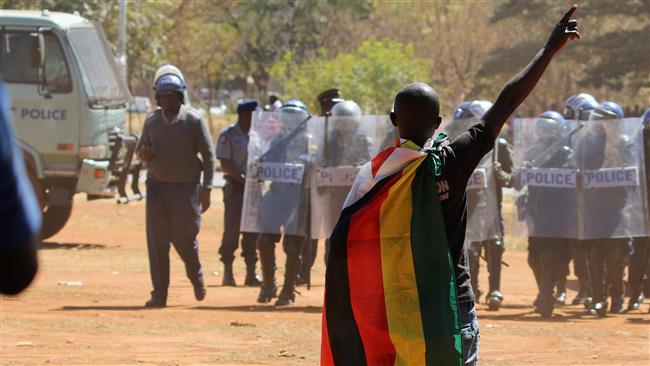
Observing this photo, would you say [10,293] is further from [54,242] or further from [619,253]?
[54,242]

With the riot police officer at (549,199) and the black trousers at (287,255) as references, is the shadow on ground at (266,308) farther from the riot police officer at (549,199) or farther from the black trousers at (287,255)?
the riot police officer at (549,199)

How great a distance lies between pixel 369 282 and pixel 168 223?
7153 mm

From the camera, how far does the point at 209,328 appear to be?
396 inches

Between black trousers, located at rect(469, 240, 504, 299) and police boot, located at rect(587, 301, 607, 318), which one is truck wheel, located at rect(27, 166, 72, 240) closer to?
black trousers, located at rect(469, 240, 504, 299)

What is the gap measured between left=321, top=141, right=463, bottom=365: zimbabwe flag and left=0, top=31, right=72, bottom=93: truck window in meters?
12.8

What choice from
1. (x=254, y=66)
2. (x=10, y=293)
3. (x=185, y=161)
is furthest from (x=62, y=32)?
(x=254, y=66)

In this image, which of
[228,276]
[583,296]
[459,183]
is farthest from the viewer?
[228,276]

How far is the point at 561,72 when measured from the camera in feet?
139

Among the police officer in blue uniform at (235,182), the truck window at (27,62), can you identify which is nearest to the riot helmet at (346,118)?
the police officer in blue uniform at (235,182)

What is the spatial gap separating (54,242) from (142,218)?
4.12 meters

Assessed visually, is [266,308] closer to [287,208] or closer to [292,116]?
[287,208]

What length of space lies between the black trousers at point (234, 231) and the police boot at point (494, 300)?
2.74m

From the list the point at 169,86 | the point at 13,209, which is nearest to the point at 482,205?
the point at 169,86

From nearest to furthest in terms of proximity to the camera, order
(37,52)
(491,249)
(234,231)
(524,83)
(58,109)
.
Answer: (524,83)
(491,249)
(234,231)
(37,52)
(58,109)
